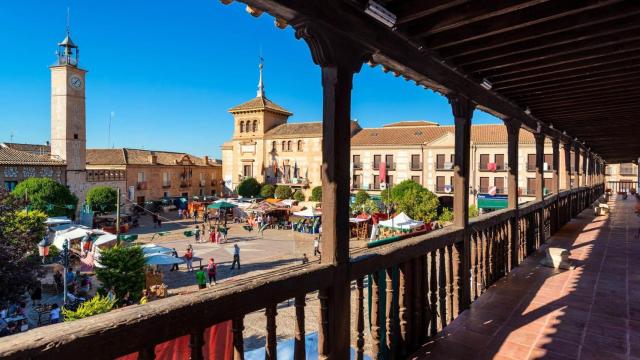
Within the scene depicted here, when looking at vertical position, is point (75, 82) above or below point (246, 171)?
above

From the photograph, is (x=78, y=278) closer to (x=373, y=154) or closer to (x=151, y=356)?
(x=151, y=356)

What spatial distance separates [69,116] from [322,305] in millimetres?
34227

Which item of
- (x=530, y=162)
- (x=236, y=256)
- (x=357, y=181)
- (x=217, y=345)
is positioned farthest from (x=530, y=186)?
(x=217, y=345)

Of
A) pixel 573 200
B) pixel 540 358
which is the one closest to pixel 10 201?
pixel 540 358

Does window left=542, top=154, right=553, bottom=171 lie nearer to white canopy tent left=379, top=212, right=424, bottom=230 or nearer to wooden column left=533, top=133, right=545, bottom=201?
white canopy tent left=379, top=212, right=424, bottom=230

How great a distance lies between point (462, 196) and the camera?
3.81 metres

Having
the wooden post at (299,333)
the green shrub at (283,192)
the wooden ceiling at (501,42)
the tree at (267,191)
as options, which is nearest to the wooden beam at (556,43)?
the wooden ceiling at (501,42)

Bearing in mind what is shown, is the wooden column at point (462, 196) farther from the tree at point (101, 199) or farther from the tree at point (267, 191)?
the tree at point (267, 191)

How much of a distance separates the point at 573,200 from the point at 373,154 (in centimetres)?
2411

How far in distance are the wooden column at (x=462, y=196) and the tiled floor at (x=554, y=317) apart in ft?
0.86

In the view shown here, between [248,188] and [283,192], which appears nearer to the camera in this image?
[283,192]

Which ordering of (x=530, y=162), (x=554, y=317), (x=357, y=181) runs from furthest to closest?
(x=357, y=181), (x=530, y=162), (x=554, y=317)

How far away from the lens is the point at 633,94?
522cm

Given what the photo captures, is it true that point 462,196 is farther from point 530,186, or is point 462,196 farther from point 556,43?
point 530,186
